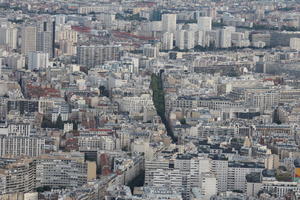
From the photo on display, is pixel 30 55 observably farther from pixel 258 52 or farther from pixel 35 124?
pixel 35 124

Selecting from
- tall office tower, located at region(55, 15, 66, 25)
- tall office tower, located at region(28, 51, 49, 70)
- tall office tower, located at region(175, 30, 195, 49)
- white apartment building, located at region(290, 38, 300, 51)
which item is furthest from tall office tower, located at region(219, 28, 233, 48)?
tall office tower, located at region(28, 51, 49, 70)

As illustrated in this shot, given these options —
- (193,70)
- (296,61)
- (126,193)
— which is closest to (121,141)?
(126,193)

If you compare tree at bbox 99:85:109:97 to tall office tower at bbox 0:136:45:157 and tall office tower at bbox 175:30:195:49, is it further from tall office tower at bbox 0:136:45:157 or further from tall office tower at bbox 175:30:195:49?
tall office tower at bbox 175:30:195:49

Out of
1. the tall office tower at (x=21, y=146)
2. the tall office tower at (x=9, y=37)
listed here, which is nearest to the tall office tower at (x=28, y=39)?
the tall office tower at (x=9, y=37)

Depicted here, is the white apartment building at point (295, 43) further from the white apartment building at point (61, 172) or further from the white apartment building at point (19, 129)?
the white apartment building at point (61, 172)

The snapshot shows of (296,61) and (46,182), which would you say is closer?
(46,182)
